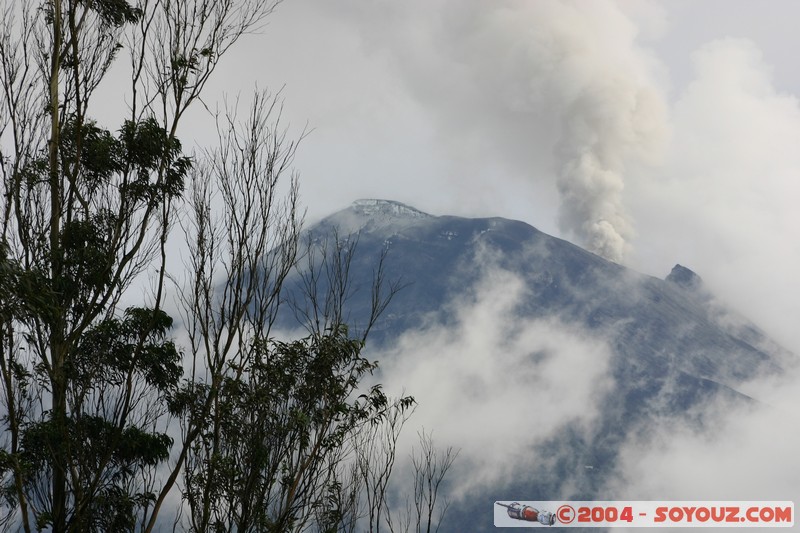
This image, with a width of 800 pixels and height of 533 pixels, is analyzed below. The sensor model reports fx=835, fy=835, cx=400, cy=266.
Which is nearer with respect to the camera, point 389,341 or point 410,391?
point 410,391

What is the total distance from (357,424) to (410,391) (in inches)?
6481

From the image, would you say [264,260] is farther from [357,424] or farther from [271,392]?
[357,424]

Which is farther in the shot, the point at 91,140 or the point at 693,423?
the point at 693,423

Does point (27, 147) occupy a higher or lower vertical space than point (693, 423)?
lower

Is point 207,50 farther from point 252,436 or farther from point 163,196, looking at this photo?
point 252,436

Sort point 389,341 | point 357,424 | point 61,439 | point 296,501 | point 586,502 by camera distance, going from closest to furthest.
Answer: point 61,439 → point 296,501 → point 357,424 → point 586,502 → point 389,341

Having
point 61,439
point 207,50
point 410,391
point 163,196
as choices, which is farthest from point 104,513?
point 410,391

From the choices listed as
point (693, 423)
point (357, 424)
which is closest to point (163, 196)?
point (357, 424)

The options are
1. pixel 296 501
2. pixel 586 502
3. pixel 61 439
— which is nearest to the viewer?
pixel 61 439

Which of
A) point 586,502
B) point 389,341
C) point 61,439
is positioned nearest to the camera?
point 61,439

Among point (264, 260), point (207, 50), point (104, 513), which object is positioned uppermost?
point (207, 50)

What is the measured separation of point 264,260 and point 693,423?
175814 mm

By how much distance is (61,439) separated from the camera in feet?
31.0

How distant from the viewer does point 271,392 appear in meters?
10.3
